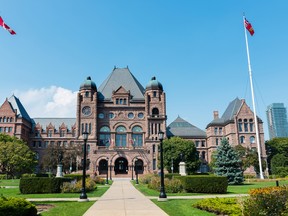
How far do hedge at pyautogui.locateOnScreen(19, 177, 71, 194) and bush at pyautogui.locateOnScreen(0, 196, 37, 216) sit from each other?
13.9m

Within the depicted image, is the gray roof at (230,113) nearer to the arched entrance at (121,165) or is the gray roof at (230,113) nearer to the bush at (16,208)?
the arched entrance at (121,165)

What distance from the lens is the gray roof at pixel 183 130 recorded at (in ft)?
265

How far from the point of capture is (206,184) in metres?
23.5

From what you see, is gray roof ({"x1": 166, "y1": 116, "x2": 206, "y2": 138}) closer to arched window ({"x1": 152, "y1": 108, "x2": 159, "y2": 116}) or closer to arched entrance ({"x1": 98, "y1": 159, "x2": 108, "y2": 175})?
arched window ({"x1": 152, "y1": 108, "x2": 159, "y2": 116})

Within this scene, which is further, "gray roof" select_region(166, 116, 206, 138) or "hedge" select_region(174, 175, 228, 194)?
"gray roof" select_region(166, 116, 206, 138)

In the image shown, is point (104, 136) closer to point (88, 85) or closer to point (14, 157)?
point (88, 85)

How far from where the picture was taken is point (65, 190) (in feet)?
79.8

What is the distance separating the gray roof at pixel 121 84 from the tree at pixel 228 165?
128 feet

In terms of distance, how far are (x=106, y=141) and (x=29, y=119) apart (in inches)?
1239

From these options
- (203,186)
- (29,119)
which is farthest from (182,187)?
(29,119)

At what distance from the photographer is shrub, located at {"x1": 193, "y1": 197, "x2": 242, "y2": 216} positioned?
11717mm

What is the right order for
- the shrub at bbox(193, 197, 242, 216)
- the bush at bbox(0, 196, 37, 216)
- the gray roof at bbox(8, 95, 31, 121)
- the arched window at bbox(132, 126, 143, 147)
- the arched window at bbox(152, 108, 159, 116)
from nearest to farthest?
1. the bush at bbox(0, 196, 37, 216)
2. the shrub at bbox(193, 197, 242, 216)
3. the arched window at bbox(132, 126, 143, 147)
4. the arched window at bbox(152, 108, 159, 116)
5. the gray roof at bbox(8, 95, 31, 121)

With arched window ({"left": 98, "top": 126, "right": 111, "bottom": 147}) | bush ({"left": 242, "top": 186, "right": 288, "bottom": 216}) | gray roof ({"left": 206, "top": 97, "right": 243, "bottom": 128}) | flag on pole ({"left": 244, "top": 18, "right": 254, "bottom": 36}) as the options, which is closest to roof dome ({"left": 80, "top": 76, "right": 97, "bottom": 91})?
arched window ({"left": 98, "top": 126, "right": 111, "bottom": 147})

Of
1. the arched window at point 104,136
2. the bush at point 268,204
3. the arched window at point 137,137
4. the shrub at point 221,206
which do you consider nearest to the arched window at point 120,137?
the arched window at point 104,136
